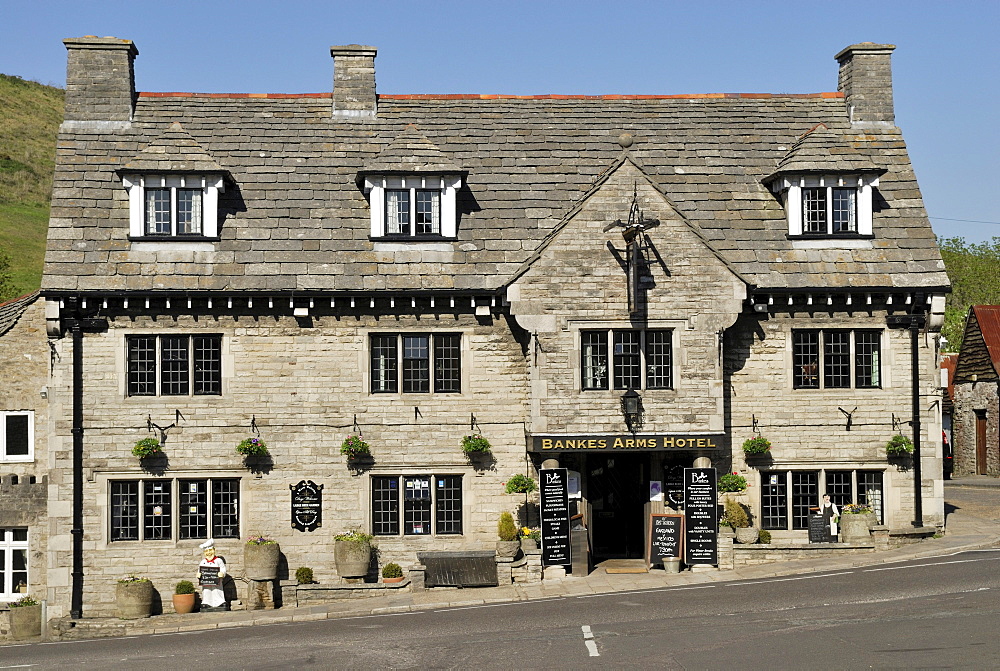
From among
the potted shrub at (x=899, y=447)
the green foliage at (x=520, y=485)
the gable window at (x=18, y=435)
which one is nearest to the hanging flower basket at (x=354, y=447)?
the green foliage at (x=520, y=485)

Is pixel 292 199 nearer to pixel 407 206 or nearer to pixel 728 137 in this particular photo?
pixel 407 206

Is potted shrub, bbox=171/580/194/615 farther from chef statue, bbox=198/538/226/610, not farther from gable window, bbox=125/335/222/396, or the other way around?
gable window, bbox=125/335/222/396

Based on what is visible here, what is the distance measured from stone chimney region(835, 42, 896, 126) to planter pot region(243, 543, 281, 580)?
1885 centimetres

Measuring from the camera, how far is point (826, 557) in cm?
2461

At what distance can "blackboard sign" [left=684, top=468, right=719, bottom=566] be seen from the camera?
24.8 meters

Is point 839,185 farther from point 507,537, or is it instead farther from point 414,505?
point 414,505

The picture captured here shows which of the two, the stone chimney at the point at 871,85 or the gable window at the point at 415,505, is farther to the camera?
the stone chimney at the point at 871,85

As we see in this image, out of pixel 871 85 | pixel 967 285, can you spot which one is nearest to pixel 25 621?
pixel 871 85

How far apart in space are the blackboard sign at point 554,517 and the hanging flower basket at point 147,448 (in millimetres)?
8818

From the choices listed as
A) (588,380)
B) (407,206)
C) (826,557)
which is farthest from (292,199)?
(826,557)

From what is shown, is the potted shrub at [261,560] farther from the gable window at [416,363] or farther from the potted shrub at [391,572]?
the gable window at [416,363]

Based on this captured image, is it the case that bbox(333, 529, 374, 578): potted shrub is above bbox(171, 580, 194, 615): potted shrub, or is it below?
above

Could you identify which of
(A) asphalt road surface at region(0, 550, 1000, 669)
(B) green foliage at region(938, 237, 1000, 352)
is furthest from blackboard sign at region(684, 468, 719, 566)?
(B) green foliage at region(938, 237, 1000, 352)

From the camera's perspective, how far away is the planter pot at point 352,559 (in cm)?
2481
